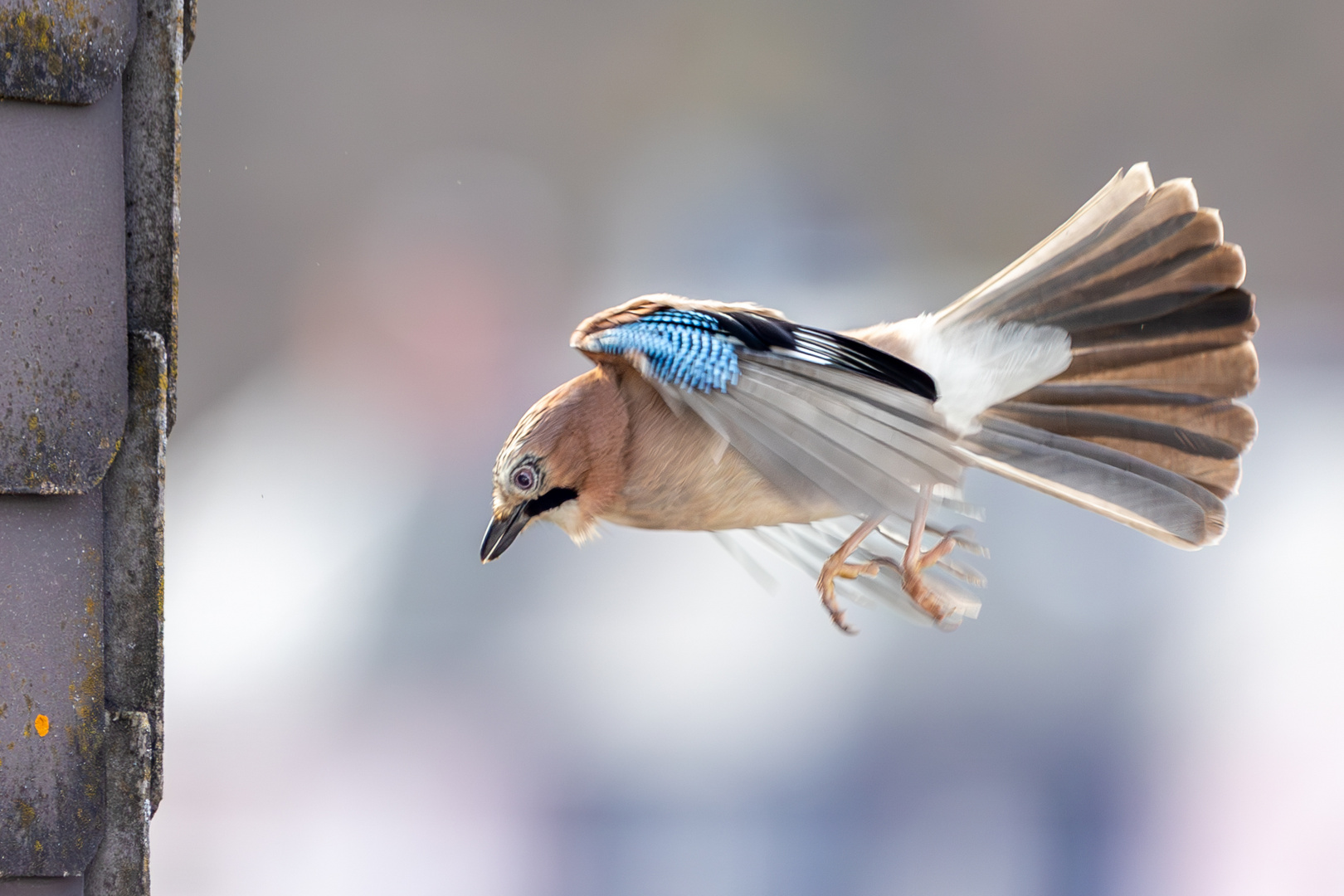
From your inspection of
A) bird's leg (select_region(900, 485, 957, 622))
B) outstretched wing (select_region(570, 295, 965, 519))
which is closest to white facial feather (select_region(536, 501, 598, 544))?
outstretched wing (select_region(570, 295, 965, 519))

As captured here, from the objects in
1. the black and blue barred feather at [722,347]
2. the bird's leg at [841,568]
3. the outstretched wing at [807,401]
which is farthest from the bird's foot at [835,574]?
the black and blue barred feather at [722,347]

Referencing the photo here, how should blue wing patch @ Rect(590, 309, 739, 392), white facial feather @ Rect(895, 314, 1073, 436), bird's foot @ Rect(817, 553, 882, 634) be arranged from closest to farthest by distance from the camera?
1. blue wing patch @ Rect(590, 309, 739, 392)
2. bird's foot @ Rect(817, 553, 882, 634)
3. white facial feather @ Rect(895, 314, 1073, 436)

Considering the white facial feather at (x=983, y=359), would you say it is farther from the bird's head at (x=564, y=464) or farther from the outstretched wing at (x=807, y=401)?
the bird's head at (x=564, y=464)

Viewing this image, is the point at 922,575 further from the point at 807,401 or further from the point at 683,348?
the point at 683,348

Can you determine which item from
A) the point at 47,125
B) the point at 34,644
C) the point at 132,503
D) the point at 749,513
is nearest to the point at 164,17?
the point at 47,125

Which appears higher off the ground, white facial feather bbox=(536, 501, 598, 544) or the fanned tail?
the fanned tail

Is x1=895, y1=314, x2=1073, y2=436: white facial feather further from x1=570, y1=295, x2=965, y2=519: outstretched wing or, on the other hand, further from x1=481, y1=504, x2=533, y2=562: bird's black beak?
x1=481, y1=504, x2=533, y2=562: bird's black beak

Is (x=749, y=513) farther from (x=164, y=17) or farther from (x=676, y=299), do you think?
(x=164, y=17)
